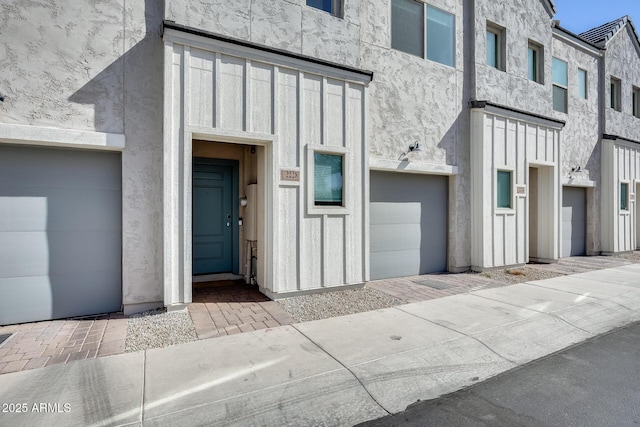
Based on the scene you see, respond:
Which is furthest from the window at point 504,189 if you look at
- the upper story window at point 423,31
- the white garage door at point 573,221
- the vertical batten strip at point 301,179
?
the vertical batten strip at point 301,179

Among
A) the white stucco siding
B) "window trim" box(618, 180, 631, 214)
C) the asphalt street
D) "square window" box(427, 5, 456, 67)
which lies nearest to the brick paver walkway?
the asphalt street

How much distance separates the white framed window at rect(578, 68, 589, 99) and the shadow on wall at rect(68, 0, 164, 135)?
43.3ft

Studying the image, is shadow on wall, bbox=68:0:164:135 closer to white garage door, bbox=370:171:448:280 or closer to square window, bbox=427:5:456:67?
white garage door, bbox=370:171:448:280

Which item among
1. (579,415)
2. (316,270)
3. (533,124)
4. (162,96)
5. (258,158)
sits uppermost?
(533,124)

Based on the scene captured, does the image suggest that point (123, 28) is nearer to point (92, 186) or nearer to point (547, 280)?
point (92, 186)

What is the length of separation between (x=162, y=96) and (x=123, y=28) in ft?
3.49

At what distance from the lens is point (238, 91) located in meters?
5.34

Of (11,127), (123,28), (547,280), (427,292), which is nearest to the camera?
(11,127)

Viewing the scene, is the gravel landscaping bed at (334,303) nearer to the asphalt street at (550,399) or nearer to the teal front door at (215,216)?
the teal front door at (215,216)

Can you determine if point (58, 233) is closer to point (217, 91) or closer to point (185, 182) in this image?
point (185, 182)

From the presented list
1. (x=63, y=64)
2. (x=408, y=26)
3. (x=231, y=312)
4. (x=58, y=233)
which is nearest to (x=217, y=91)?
(x=63, y=64)

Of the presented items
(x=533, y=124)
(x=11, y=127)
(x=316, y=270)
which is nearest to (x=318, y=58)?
(x=316, y=270)

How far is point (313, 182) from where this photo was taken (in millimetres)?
5953

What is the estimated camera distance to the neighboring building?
4.70 metres
